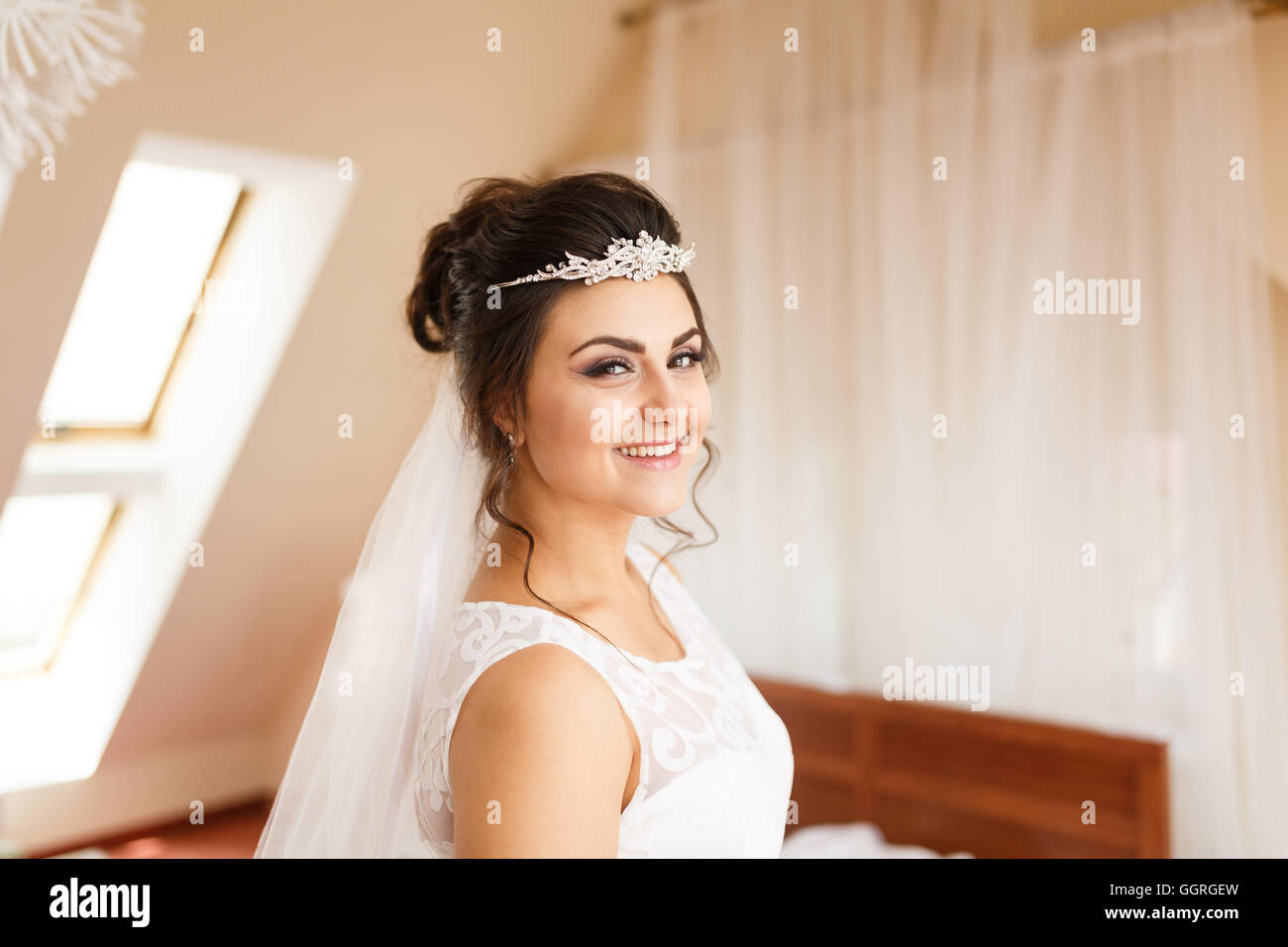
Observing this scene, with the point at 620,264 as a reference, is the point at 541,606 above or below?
below

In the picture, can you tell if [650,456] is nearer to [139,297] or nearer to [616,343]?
[616,343]

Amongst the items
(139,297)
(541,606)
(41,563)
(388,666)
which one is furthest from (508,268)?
(41,563)

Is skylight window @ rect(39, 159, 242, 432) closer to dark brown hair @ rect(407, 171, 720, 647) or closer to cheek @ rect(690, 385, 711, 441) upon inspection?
dark brown hair @ rect(407, 171, 720, 647)

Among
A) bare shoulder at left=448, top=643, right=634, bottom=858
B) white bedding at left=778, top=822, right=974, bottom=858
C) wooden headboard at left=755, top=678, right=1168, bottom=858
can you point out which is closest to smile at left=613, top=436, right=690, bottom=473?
bare shoulder at left=448, top=643, right=634, bottom=858

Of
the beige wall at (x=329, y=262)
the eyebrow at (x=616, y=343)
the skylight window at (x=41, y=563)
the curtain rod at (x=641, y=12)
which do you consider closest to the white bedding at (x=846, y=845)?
the beige wall at (x=329, y=262)

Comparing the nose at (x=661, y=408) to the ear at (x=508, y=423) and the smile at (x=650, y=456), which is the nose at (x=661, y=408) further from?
the ear at (x=508, y=423)

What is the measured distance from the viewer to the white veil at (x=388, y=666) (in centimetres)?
131

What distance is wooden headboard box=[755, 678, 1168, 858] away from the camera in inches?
97.0

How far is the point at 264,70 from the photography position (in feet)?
8.46

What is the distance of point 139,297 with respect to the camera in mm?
3383

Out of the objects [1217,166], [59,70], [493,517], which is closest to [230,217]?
[59,70]

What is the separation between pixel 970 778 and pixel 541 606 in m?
2.02

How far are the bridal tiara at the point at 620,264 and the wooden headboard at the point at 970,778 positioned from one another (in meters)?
1.93
